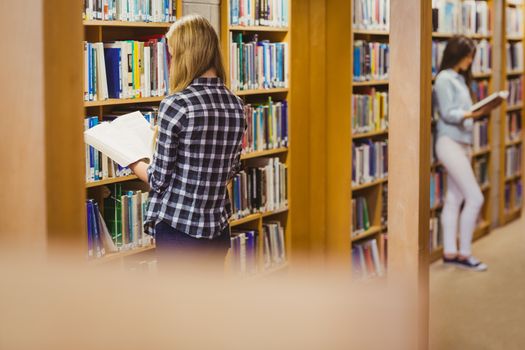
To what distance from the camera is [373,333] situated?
108cm

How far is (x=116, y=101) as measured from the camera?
11.6ft

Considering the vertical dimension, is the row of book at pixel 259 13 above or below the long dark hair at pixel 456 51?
above

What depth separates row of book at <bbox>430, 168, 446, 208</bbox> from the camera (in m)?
6.36

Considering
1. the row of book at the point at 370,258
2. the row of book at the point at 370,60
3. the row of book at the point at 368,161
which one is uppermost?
the row of book at the point at 370,60

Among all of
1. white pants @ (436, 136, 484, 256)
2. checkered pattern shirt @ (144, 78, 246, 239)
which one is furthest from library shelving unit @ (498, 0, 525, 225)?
checkered pattern shirt @ (144, 78, 246, 239)

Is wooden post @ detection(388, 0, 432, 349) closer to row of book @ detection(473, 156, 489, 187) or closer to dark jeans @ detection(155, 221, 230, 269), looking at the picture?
dark jeans @ detection(155, 221, 230, 269)

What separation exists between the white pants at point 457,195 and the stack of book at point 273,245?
156 centimetres

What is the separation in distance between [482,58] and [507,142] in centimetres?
102

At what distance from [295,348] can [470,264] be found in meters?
5.14

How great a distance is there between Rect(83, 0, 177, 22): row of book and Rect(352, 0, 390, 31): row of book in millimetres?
1515

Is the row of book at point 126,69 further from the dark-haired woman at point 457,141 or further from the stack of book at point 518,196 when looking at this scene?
the stack of book at point 518,196

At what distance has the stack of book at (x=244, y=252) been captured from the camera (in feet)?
14.5

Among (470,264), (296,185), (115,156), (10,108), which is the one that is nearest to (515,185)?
(470,264)

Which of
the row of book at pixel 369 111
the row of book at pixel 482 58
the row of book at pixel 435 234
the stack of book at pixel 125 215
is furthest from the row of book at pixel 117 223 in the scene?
the row of book at pixel 482 58
